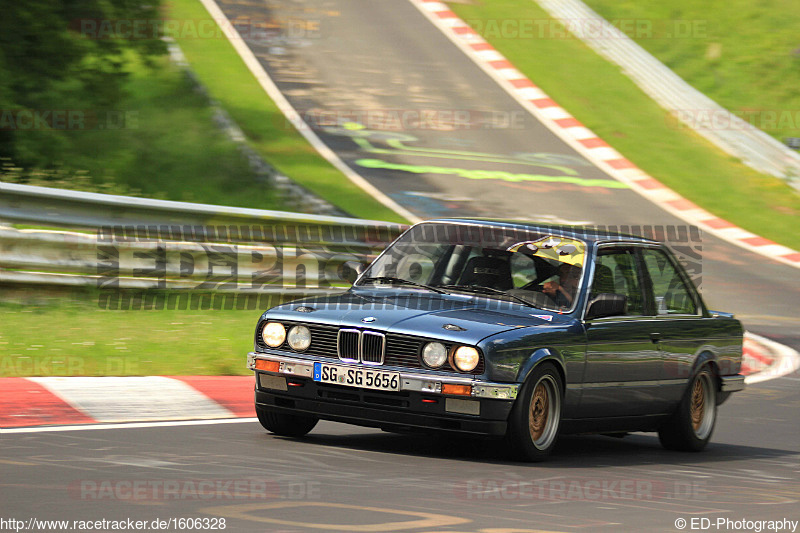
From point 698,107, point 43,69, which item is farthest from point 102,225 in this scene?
point 698,107

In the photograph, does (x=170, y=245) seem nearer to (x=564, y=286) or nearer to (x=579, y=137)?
(x=564, y=286)

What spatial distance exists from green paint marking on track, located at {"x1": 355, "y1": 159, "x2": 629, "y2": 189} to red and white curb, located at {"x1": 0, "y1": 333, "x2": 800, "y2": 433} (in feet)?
42.0

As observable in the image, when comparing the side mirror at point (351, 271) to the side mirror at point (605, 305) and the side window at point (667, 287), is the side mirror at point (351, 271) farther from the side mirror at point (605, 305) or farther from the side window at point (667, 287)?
the side window at point (667, 287)

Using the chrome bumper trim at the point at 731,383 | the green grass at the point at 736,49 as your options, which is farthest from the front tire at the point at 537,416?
the green grass at the point at 736,49

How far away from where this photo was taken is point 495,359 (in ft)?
24.1

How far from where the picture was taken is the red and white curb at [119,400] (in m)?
8.35

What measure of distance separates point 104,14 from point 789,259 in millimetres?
11980

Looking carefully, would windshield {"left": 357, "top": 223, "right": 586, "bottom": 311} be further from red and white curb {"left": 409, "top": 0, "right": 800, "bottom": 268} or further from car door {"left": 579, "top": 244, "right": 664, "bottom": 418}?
red and white curb {"left": 409, "top": 0, "right": 800, "bottom": 268}

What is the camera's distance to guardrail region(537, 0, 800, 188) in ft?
85.8

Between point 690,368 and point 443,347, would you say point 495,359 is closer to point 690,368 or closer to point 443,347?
point 443,347

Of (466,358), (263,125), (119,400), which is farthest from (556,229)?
(263,125)

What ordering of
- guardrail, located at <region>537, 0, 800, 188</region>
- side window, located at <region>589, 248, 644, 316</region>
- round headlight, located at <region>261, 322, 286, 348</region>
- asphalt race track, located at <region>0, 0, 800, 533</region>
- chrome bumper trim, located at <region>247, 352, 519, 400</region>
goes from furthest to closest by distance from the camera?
1. guardrail, located at <region>537, 0, 800, 188</region>
2. side window, located at <region>589, 248, 644, 316</region>
3. round headlight, located at <region>261, 322, 286, 348</region>
4. chrome bumper trim, located at <region>247, 352, 519, 400</region>
5. asphalt race track, located at <region>0, 0, 800, 533</region>

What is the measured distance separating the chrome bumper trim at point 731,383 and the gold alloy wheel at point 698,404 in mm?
205

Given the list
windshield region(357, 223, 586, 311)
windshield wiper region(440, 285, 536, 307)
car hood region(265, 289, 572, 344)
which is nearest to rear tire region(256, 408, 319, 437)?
car hood region(265, 289, 572, 344)
